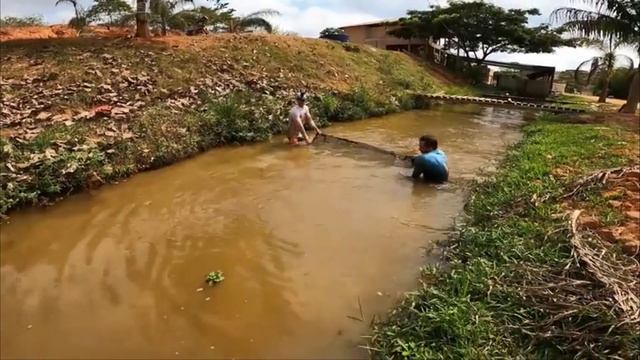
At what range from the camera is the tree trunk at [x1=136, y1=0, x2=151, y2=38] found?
513 inches

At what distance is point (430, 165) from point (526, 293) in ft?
14.1

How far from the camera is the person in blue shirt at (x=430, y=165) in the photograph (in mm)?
7742

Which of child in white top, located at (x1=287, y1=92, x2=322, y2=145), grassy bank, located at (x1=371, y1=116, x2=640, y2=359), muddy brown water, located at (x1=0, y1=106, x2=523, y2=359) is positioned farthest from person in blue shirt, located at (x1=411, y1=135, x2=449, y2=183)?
child in white top, located at (x1=287, y1=92, x2=322, y2=145)

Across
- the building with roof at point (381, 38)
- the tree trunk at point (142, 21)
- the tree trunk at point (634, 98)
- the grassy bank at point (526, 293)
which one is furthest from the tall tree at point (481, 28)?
the grassy bank at point (526, 293)

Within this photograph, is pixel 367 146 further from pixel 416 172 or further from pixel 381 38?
pixel 381 38

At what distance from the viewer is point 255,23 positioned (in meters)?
18.4

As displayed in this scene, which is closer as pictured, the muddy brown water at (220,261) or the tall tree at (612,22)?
the muddy brown water at (220,261)

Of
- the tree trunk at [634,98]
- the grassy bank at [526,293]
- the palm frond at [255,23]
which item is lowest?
the grassy bank at [526,293]

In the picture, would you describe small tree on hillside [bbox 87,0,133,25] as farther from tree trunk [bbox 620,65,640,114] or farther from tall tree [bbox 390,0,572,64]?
tall tree [bbox 390,0,572,64]

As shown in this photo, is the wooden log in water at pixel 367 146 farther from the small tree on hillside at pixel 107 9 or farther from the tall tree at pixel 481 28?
the tall tree at pixel 481 28

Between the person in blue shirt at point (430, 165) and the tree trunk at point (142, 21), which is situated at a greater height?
the tree trunk at point (142, 21)

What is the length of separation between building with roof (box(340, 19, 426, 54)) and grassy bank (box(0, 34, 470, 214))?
1531 centimetres

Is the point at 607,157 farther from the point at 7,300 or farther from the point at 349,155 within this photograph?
the point at 7,300

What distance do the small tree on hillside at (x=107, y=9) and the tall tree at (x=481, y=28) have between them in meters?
19.6
